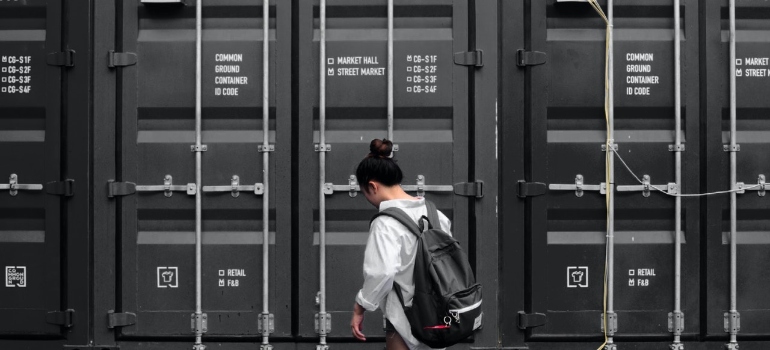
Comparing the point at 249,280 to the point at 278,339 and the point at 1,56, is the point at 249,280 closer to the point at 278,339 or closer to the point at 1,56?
the point at 278,339

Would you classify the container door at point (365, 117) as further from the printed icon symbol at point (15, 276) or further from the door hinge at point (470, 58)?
the printed icon symbol at point (15, 276)

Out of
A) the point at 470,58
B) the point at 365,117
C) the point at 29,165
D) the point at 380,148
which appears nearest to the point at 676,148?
the point at 470,58

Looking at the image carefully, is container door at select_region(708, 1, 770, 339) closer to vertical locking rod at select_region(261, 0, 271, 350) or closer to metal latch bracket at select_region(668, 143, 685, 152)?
metal latch bracket at select_region(668, 143, 685, 152)

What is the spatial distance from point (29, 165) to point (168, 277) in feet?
4.16

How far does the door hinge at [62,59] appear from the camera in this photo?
19.2 feet

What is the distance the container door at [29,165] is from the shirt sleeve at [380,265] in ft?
9.00

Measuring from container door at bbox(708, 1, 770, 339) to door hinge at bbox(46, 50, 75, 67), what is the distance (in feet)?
14.7

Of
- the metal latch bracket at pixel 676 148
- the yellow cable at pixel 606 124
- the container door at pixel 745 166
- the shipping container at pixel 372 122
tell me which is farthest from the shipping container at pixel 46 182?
the container door at pixel 745 166

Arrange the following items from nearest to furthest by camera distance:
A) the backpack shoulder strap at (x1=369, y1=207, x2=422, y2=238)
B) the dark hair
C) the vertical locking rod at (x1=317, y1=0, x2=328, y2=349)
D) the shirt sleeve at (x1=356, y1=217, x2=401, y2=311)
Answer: the shirt sleeve at (x1=356, y1=217, x2=401, y2=311), the backpack shoulder strap at (x1=369, y1=207, x2=422, y2=238), the dark hair, the vertical locking rod at (x1=317, y1=0, x2=328, y2=349)

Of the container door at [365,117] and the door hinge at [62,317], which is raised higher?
the container door at [365,117]

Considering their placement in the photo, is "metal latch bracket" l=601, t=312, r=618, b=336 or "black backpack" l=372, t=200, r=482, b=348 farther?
"metal latch bracket" l=601, t=312, r=618, b=336

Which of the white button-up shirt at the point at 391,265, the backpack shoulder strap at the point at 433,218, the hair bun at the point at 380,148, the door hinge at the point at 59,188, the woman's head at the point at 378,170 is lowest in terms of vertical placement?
the white button-up shirt at the point at 391,265

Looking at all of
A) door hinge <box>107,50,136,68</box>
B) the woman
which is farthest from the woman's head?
door hinge <box>107,50,136,68</box>

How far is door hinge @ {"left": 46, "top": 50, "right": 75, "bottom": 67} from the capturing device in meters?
5.86
